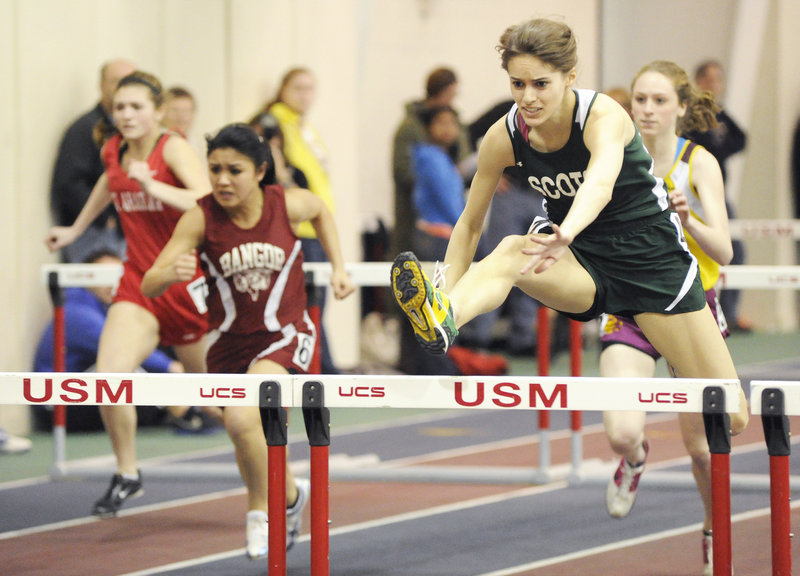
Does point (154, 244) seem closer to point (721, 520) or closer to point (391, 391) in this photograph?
point (391, 391)

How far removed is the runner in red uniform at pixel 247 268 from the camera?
500cm

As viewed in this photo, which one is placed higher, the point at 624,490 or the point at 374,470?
the point at 624,490

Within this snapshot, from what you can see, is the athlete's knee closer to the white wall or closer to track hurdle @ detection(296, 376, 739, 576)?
track hurdle @ detection(296, 376, 739, 576)

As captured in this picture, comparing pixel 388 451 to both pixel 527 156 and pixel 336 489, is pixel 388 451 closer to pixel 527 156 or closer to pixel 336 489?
pixel 336 489

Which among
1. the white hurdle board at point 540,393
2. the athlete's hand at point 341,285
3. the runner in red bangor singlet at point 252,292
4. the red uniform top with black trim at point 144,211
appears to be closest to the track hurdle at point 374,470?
the red uniform top with black trim at point 144,211

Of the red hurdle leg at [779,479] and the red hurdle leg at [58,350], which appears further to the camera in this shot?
the red hurdle leg at [58,350]

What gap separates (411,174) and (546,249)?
19.8ft

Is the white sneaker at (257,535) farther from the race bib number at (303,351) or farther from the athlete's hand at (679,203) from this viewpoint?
the athlete's hand at (679,203)

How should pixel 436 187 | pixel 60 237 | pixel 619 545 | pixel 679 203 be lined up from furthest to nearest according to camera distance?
pixel 436 187 < pixel 60 237 < pixel 619 545 < pixel 679 203

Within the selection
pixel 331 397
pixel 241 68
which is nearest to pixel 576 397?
pixel 331 397

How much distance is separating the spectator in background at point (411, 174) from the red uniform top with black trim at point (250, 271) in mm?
4181

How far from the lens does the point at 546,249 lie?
11.8 feet

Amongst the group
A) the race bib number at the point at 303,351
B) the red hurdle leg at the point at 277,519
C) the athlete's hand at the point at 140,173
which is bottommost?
the red hurdle leg at the point at 277,519

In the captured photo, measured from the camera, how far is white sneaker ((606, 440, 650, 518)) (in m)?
5.21
